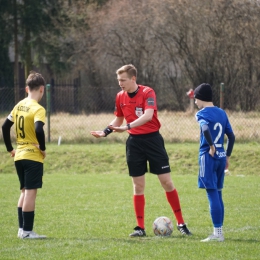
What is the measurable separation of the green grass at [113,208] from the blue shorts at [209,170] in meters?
0.63

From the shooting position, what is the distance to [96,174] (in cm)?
1461

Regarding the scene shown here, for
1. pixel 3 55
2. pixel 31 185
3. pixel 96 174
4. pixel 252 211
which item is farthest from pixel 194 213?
pixel 3 55

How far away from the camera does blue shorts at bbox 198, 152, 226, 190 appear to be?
676 cm

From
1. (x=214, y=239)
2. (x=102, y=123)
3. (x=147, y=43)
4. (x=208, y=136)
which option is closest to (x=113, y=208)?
(x=214, y=239)

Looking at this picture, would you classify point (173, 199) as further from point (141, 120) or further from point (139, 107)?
point (139, 107)

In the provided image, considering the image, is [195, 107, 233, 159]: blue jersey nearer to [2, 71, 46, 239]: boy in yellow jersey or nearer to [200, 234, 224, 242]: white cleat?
[200, 234, 224, 242]: white cleat

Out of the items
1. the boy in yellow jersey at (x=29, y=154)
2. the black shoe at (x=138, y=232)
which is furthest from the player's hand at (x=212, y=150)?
the boy in yellow jersey at (x=29, y=154)

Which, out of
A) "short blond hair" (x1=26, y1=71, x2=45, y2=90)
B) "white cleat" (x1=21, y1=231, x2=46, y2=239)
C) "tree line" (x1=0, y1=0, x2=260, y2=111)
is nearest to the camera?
"white cleat" (x1=21, y1=231, x2=46, y2=239)

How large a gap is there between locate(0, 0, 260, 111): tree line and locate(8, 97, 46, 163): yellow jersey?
1284 centimetres

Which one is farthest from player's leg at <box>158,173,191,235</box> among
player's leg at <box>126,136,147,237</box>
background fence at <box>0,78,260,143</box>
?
background fence at <box>0,78,260,143</box>

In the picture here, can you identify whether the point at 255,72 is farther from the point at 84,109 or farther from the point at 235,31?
the point at 84,109

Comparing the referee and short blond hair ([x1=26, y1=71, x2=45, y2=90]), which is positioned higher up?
short blond hair ([x1=26, y1=71, x2=45, y2=90])

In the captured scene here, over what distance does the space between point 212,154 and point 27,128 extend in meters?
2.14

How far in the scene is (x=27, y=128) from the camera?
707 cm
